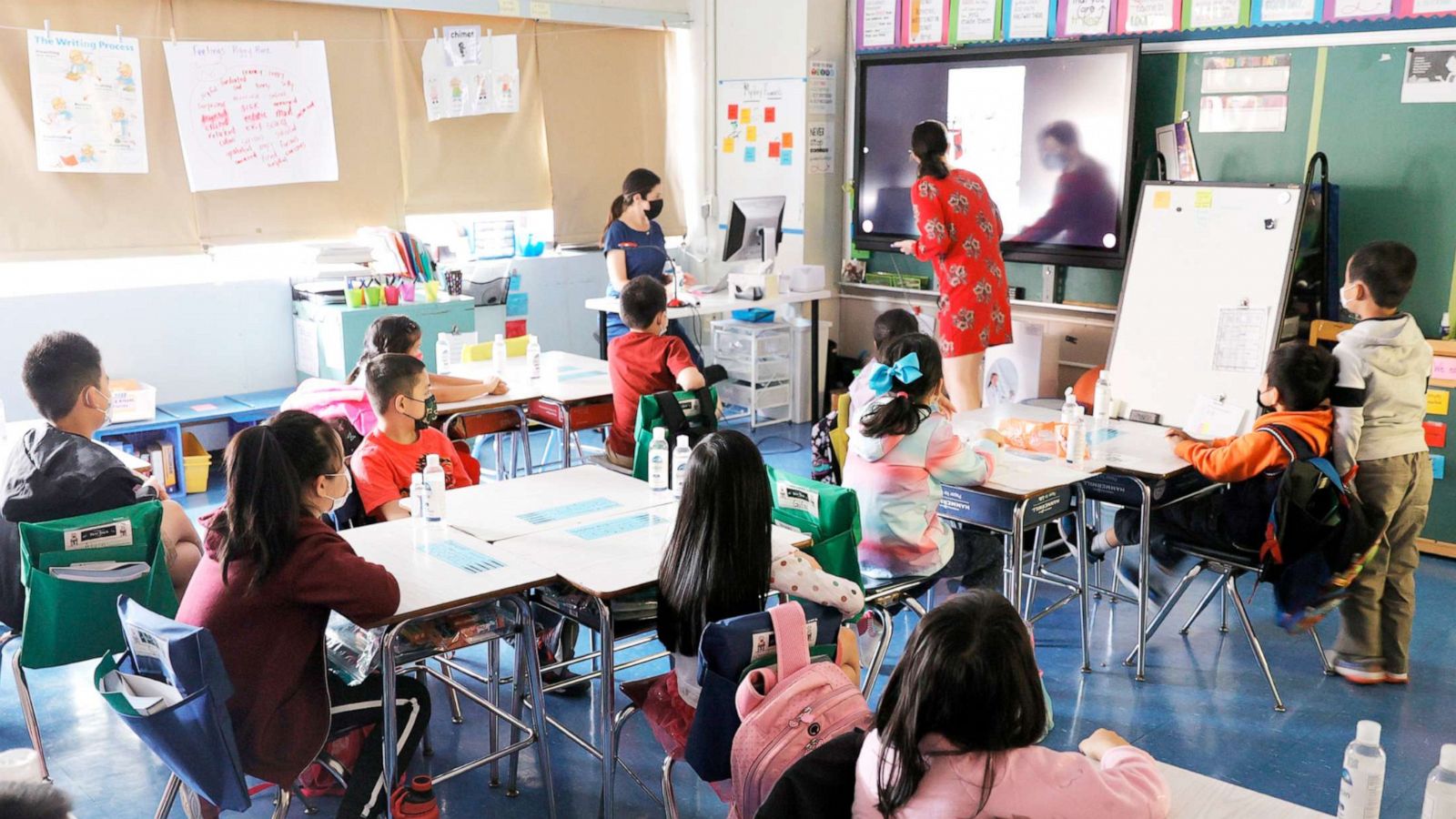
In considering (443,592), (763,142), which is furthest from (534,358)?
(763,142)

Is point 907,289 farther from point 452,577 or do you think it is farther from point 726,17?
point 452,577

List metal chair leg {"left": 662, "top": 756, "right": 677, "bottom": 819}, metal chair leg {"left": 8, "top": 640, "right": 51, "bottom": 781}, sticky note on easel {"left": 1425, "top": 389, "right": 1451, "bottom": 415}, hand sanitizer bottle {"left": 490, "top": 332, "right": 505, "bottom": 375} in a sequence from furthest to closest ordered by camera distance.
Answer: hand sanitizer bottle {"left": 490, "top": 332, "right": 505, "bottom": 375}, sticky note on easel {"left": 1425, "top": 389, "right": 1451, "bottom": 415}, metal chair leg {"left": 8, "top": 640, "right": 51, "bottom": 781}, metal chair leg {"left": 662, "top": 756, "right": 677, "bottom": 819}

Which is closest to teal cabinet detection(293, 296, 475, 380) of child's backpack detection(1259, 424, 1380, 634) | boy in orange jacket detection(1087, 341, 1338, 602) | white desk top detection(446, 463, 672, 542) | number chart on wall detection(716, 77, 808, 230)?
number chart on wall detection(716, 77, 808, 230)

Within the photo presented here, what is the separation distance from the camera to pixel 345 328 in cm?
605

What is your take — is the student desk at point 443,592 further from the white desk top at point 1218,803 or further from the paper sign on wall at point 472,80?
the paper sign on wall at point 472,80

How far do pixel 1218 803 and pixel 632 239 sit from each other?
192 inches

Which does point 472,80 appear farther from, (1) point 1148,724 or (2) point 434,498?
(1) point 1148,724

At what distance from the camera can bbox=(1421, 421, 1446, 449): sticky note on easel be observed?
504 centimetres

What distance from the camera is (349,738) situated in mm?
2947

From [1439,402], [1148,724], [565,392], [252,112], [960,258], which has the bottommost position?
[1148,724]

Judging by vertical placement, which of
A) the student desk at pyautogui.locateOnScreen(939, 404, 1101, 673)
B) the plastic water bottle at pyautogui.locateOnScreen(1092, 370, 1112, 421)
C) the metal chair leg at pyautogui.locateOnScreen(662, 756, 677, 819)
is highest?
the plastic water bottle at pyautogui.locateOnScreen(1092, 370, 1112, 421)

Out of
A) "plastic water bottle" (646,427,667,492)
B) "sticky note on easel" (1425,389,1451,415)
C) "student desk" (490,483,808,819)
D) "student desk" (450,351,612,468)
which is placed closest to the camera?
"student desk" (490,483,808,819)

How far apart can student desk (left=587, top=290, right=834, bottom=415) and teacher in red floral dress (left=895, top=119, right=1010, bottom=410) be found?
1.23 meters

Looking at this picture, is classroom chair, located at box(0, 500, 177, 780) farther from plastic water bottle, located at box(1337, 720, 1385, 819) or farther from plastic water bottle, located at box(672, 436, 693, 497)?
plastic water bottle, located at box(1337, 720, 1385, 819)
